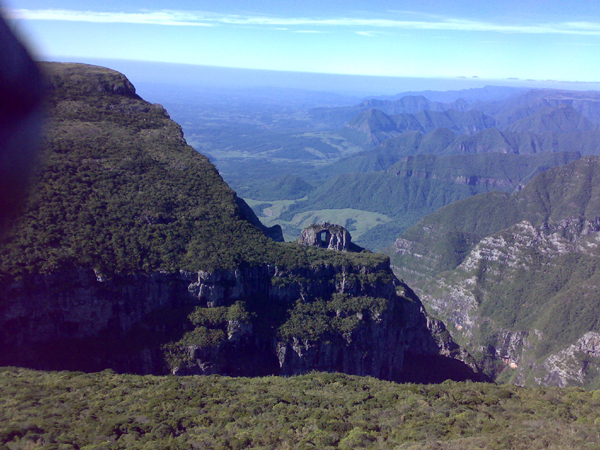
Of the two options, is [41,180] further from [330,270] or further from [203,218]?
[330,270]

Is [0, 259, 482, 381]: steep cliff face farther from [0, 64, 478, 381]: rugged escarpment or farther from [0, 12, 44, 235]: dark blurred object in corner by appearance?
[0, 12, 44, 235]: dark blurred object in corner

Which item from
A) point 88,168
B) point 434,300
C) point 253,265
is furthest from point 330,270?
point 434,300

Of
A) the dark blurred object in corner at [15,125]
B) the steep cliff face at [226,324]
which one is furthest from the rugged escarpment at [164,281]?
the dark blurred object in corner at [15,125]

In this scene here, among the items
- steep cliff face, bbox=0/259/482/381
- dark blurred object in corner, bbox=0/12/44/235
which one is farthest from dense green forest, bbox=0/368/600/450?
dark blurred object in corner, bbox=0/12/44/235

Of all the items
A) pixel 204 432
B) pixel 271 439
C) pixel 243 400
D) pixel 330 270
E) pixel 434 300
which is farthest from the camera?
pixel 434 300

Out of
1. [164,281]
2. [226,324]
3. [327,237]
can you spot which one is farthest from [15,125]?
[327,237]

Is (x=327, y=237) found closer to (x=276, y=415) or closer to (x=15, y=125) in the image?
(x=276, y=415)

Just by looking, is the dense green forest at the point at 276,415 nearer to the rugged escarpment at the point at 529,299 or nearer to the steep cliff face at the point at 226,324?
the steep cliff face at the point at 226,324
